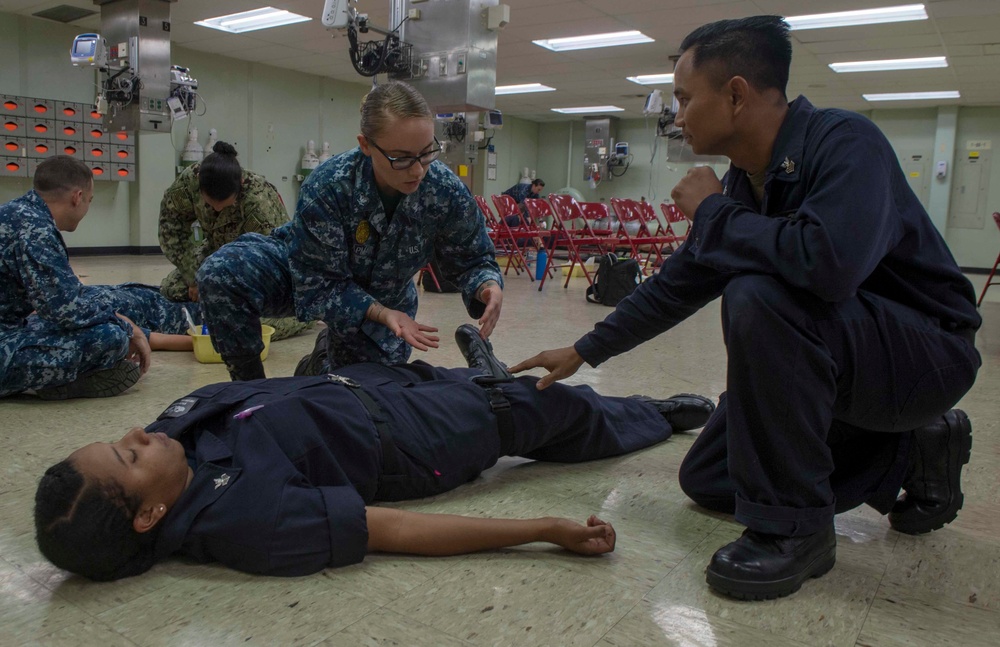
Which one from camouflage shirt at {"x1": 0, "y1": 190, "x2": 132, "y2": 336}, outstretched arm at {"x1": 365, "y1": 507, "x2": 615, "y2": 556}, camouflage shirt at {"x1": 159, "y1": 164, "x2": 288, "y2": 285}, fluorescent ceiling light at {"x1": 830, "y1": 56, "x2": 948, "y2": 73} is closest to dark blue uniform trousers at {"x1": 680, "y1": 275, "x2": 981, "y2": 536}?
outstretched arm at {"x1": 365, "y1": 507, "x2": 615, "y2": 556}

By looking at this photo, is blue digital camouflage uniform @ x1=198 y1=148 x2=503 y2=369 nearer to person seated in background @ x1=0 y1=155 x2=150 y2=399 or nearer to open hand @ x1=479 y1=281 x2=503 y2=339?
open hand @ x1=479 y1=281 x2=503 y2=339

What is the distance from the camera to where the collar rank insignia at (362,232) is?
6.98 feet

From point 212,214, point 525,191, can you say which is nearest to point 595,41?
point 525,191

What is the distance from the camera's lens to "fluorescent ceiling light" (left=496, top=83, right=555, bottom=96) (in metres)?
11.6

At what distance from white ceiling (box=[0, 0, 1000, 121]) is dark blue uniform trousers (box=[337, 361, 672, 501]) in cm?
593

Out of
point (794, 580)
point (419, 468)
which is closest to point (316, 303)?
point (419, 468)

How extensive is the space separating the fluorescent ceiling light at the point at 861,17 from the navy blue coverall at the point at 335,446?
6.05 m

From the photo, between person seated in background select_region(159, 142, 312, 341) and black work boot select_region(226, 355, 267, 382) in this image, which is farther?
→ person seated in background select_region(159, 142, 312, 341)

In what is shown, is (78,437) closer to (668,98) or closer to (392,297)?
(392,297)

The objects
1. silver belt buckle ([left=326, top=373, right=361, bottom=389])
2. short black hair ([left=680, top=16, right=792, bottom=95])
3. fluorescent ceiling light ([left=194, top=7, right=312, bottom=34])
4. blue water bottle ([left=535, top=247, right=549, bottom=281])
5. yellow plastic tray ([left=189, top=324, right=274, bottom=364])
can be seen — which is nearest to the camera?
short black hair ([left=680, top=16, right=792, bottom=95])

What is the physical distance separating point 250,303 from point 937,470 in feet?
6.30

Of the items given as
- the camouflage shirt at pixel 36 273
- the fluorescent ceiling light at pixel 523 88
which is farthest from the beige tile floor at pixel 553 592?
the fluorescent ceiling light at pixel 523 88

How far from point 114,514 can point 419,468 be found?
2.01 ft

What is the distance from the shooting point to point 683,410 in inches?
85.7
